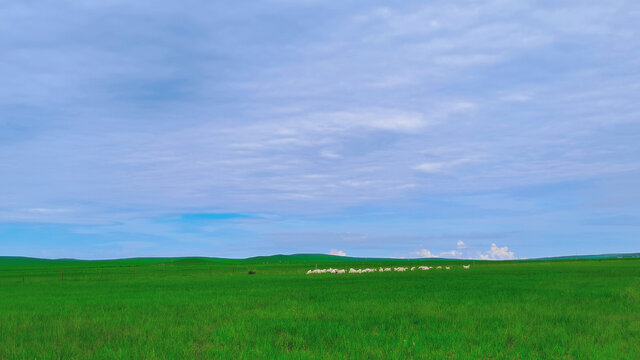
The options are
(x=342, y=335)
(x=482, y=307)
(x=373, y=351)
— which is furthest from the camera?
(x=482, y=307)

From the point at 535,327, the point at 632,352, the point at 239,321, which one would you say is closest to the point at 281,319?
the point at 239,321

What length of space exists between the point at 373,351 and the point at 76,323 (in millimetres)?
9943

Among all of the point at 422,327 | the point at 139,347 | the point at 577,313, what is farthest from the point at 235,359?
the point at 577,313

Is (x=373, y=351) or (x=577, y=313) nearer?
(x=373, y=351)

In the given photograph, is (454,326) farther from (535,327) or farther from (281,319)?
(281,319)

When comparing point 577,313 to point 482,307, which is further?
point 482,307

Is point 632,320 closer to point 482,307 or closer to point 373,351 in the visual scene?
point 482,307

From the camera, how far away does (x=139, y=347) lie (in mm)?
10812

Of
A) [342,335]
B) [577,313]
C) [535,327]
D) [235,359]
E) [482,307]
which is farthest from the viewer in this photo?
[482,307]

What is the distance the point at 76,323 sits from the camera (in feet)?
47.8

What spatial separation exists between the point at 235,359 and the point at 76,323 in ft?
25.8

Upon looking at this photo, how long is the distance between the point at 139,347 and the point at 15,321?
312 inches

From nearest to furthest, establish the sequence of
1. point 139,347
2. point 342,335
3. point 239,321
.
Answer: point 139,347 < point 342,335 < point 239,321

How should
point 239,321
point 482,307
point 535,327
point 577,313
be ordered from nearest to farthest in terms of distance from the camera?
1. point 535,327
2. point 239,321
3. point 577,313
4. point 482,307
